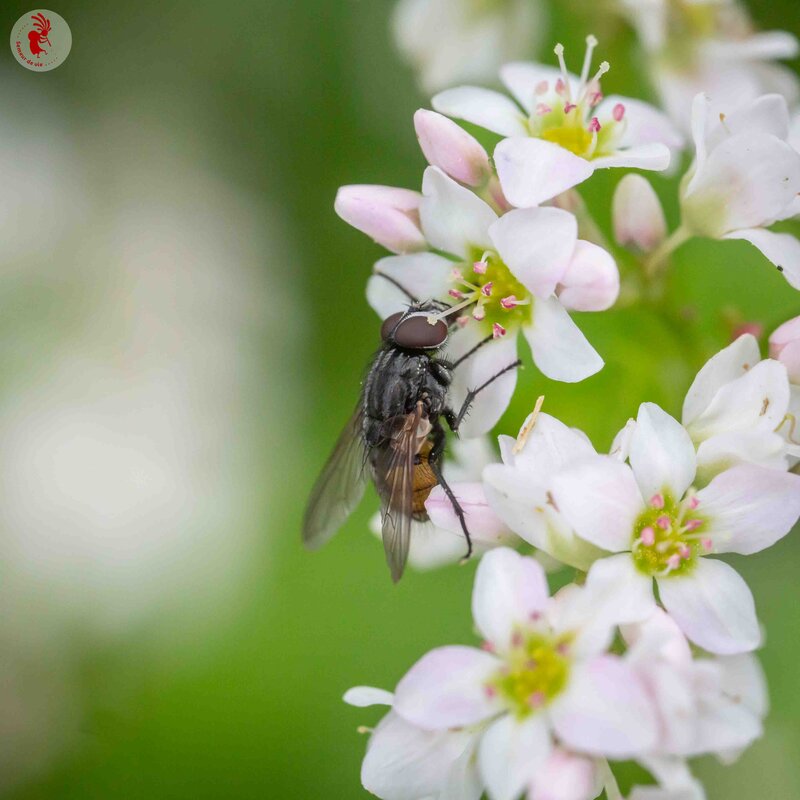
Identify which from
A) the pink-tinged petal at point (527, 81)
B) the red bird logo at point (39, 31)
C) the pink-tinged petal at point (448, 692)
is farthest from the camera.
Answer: the red bird logo at point (39, 31)

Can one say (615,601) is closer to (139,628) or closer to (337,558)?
Result: (337,558)

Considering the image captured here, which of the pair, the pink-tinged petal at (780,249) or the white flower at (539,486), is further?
the pink-tinged petal at (780,249)

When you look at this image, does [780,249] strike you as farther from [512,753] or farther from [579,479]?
[512,753]

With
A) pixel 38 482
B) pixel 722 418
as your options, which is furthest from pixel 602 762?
pixel 38 482

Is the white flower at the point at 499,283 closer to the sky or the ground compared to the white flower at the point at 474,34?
closer to the ground

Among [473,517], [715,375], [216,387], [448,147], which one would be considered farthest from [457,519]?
[216,387]

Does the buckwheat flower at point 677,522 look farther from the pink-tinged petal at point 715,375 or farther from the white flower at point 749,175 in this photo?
the white flower at point 749,175

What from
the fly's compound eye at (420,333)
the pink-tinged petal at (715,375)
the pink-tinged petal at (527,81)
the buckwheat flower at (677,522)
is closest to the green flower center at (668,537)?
the buckwheat flower at (677,522)
